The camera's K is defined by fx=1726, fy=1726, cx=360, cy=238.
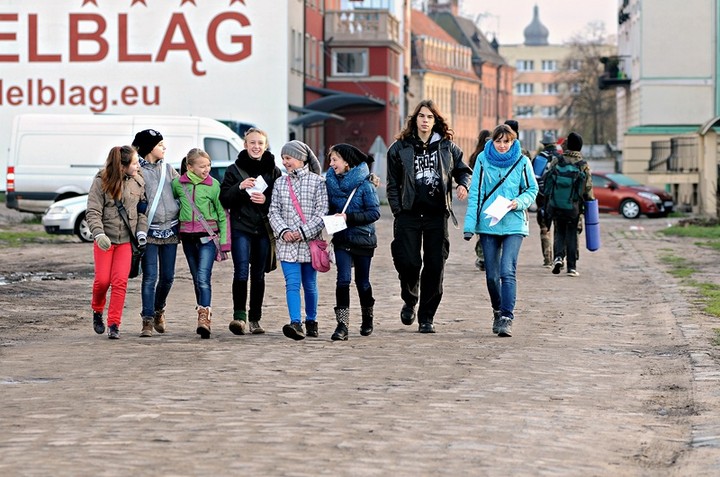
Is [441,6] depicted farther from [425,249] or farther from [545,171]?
[425,249]

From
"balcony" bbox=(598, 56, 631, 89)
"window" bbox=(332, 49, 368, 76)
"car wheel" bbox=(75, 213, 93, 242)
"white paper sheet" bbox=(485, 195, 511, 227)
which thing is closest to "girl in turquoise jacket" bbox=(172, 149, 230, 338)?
"white paper sheet" bbox=(485, 195, 511, 227)

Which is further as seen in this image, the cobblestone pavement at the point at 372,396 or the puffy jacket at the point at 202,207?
the puffy jacket at the point at 202,207

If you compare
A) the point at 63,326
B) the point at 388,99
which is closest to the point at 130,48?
the point at 388,99

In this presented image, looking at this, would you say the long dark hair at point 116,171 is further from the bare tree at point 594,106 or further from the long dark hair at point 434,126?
the bare tree at point 594,106

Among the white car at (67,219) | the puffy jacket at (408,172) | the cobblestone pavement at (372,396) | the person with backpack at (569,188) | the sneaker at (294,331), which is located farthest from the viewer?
the white car at (67,219)

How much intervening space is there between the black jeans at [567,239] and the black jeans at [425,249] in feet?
24.0

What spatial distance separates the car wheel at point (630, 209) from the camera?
48000 millimetres

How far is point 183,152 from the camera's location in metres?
36.0

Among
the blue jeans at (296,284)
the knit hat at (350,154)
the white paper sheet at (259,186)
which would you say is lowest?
the blue jeans at (296,284)

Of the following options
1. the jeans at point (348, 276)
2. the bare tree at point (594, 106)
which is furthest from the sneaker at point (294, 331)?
the bare tree at point (594, 106)

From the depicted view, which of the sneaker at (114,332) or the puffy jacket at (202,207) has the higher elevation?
the puffy jacket at (202,207)

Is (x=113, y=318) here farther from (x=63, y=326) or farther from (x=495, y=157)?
(x=495, y=157)

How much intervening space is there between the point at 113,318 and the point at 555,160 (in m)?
9.02

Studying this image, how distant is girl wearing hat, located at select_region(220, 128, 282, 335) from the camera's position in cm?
1338
